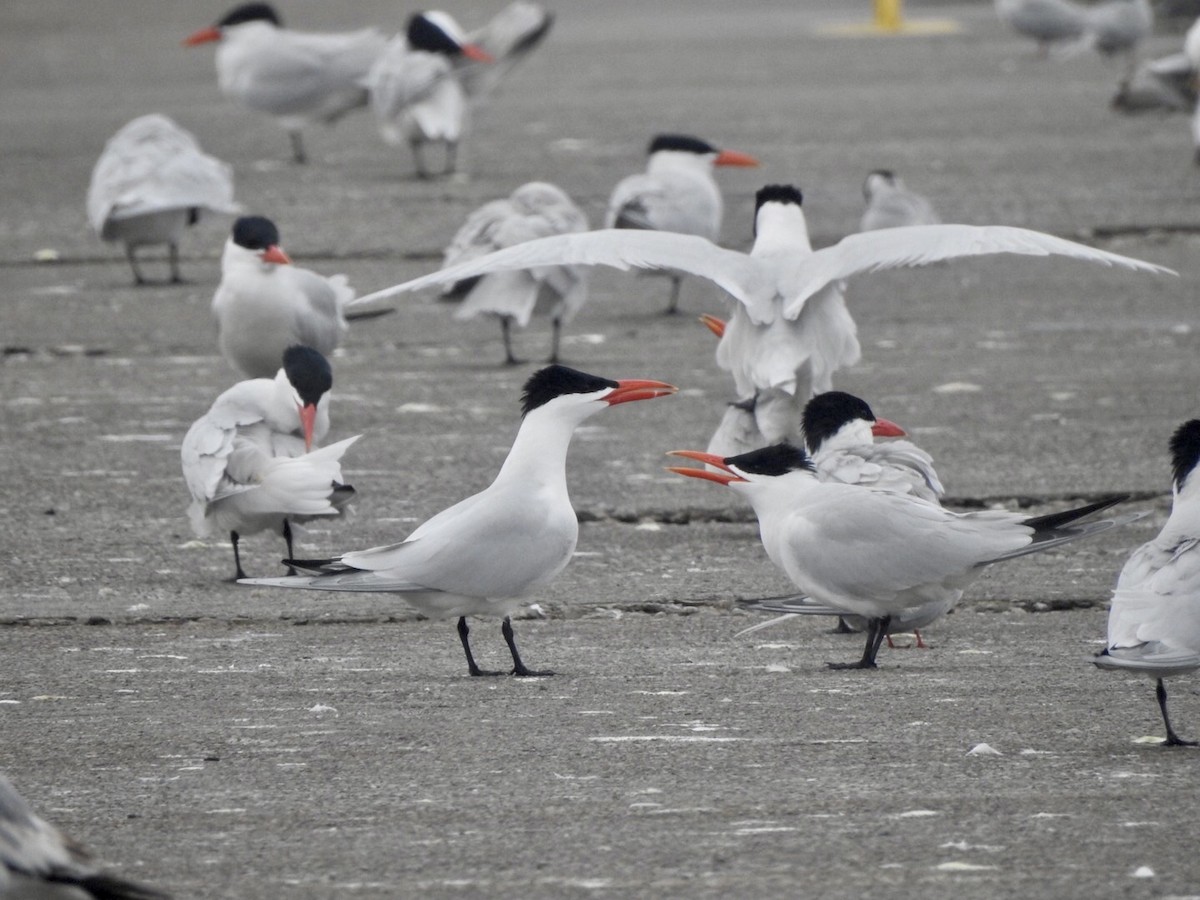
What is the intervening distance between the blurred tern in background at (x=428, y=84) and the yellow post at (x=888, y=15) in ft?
30.6

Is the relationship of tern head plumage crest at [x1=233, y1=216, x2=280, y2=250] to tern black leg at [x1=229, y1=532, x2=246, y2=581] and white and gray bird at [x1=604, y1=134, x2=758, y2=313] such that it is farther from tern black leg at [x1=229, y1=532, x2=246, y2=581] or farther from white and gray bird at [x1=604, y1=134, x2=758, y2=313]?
white and gray bird at [x1=604, y1=134, x2=758, y2=313]

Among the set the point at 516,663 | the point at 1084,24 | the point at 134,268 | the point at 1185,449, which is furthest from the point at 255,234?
the point at 1084,24

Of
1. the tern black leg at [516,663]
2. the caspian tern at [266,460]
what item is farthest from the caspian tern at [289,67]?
the tern black leg at [516,663]

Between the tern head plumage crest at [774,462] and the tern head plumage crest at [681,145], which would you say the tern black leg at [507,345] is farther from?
the tern head plumage crest at [774,462]

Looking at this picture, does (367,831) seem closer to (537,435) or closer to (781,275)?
(537,435)

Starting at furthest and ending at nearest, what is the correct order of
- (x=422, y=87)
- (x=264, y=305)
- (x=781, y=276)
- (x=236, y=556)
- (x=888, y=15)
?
(x=888, y=15)
(x=422, y=87)
(x=264, y=305)
(x=781, y=276)
(x=236, y=556)

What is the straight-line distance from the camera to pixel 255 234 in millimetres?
7418

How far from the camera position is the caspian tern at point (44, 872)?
279cm

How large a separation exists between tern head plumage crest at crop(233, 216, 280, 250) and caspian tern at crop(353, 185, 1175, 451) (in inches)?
54.1

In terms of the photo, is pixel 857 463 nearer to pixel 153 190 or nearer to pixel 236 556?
pixel 236 556

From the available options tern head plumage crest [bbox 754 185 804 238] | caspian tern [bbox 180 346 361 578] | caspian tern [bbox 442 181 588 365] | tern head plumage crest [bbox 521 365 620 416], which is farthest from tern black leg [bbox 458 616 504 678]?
caspian tern [bbox 442 181 588 365]

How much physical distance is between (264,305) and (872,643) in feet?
10.6

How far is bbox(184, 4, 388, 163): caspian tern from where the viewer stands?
42.0 ft

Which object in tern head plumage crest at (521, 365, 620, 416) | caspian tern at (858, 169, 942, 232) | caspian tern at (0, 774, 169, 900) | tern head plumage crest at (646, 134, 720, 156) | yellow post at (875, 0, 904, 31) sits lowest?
caspian tern at (0, 774, 169, 900)
